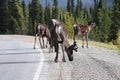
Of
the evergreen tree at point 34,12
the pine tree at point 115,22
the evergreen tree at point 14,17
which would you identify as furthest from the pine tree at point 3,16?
the pine tree at point 115,22

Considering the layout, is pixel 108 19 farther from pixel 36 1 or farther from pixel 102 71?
pixel 102 71

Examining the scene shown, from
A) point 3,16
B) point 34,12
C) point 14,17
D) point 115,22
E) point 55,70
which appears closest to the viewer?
point 55,70

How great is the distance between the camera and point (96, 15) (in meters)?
100

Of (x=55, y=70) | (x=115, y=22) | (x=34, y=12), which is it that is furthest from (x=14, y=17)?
(x=55, y=70)

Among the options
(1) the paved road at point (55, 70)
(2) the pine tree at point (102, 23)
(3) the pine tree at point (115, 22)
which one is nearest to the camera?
(1) the paved road at point (55, 70)

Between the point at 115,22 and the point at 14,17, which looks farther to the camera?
the point at 14,17

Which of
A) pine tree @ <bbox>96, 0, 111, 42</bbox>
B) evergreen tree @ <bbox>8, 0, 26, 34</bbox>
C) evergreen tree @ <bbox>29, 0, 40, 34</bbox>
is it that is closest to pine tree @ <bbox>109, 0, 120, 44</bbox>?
pine tree @ <bbox>96, 0, 111, 42</bbox>

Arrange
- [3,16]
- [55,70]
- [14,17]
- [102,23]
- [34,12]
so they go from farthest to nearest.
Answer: [34,12]
[14,17]
[102,23]
[3,16]
[55,70]

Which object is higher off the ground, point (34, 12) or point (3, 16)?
point (3, 16)

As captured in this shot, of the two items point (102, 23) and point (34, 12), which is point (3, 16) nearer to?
point (102, 23)

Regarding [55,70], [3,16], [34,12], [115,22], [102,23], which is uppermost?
[55,70]

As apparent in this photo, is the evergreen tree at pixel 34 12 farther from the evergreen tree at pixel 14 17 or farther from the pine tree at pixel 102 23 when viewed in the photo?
the pine tree at pixel 102 23

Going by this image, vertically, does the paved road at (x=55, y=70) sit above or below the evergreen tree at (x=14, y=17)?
above

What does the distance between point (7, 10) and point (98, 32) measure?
774 inches
